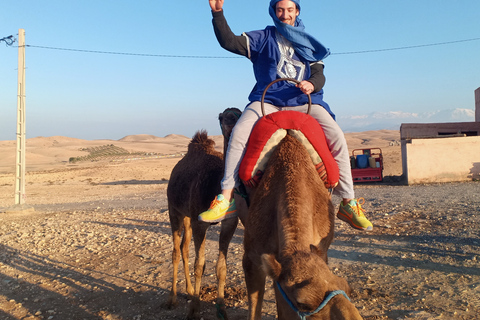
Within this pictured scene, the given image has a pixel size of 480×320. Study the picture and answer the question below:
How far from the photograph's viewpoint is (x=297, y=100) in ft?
13.5

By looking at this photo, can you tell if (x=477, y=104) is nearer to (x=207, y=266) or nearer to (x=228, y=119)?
(x=207, y=266)

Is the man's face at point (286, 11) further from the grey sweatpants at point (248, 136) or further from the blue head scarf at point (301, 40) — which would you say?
the grey sweatpants at point (248, 136)

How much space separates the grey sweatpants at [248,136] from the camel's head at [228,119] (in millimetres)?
639

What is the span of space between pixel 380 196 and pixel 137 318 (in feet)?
32.0

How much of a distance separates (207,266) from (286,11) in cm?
451

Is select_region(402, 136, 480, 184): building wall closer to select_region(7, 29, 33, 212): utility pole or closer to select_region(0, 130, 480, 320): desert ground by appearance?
select_region(0, 130, 480, 320): desert ground

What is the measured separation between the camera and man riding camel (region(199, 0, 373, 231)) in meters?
3.74

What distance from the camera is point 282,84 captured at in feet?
13.7

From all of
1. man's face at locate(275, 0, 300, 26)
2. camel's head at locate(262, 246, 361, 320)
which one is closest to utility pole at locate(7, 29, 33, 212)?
man's face at locate(275, 0, 300, 26)

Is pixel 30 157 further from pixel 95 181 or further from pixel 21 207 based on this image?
pixel 21 207

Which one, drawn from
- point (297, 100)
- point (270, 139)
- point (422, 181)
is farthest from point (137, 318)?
point (422, 181)

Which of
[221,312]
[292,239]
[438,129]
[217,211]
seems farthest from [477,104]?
[292,239]

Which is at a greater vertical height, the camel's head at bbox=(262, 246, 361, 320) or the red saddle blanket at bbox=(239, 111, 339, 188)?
the red saddle blanket at bbox=(239, 111, 339, 188)

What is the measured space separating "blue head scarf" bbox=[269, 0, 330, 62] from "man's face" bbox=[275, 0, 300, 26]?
5cm
